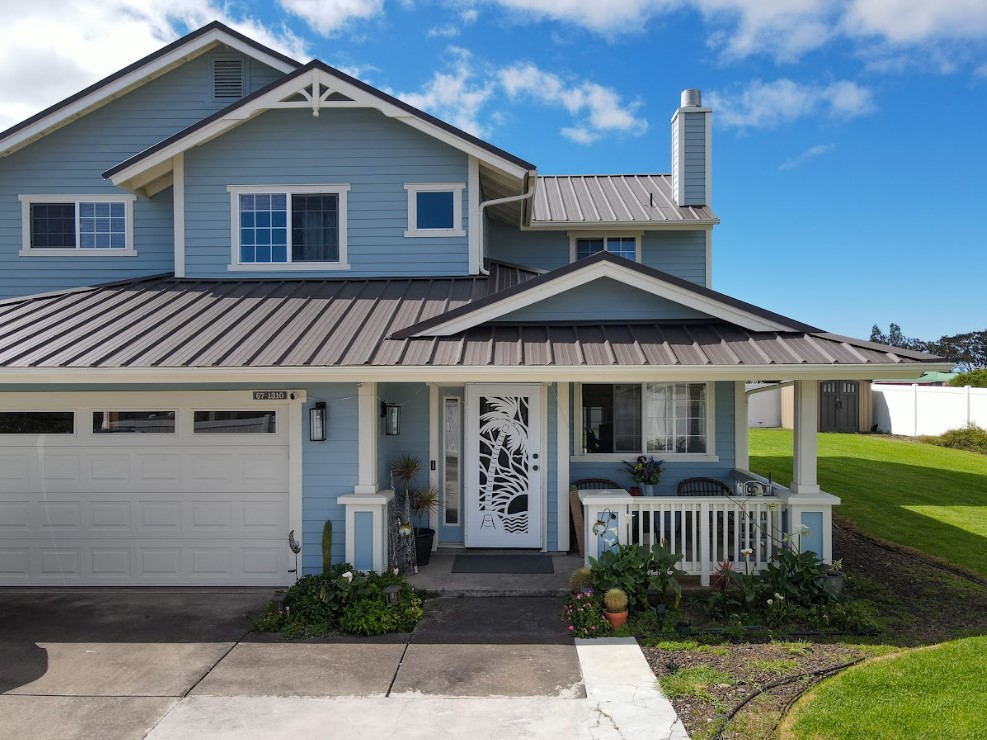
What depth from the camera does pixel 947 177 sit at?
93.4 feet

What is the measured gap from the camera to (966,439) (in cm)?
1873

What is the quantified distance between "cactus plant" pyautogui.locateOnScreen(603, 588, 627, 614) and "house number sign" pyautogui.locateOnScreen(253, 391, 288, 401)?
413 cm

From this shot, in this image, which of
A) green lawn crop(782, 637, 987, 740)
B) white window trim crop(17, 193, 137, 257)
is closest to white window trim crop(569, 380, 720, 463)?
green lawn crop(782, 637, 987, 740)

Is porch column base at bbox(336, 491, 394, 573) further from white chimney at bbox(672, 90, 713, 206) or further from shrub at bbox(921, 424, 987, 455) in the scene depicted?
shrub at bbox(921, 424, 987, 455)

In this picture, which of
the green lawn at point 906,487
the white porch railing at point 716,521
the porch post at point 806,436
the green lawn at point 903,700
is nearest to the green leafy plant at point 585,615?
the white porch railing at point 716,521

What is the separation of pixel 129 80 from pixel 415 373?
736cm

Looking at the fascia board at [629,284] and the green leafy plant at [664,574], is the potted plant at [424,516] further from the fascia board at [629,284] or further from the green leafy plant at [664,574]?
the green leafy plant at [664,574]

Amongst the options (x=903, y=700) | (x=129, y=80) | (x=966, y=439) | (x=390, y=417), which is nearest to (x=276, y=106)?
(x=129, y=80)

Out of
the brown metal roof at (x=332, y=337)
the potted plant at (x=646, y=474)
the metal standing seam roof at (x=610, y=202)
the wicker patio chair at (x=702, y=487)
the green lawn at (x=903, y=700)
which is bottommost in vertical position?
the green lawn at (x=903, y=700)

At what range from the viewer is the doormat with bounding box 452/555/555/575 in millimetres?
7656

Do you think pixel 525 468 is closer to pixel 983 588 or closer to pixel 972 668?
pixel 972 668

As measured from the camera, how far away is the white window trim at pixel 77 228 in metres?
9.78

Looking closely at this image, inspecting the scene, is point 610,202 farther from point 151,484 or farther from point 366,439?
point 151,484

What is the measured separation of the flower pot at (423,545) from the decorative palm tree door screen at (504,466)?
0.66 metres
